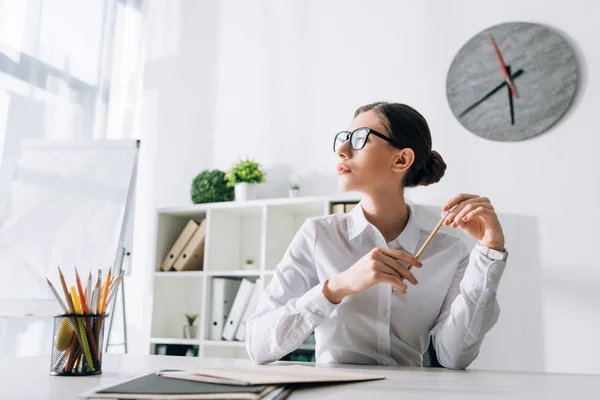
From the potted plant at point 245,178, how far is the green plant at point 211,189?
0.07m

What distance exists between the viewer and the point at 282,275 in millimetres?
1389

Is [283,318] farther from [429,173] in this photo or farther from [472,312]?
[429,173]

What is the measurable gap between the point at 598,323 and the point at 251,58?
229 centimetres

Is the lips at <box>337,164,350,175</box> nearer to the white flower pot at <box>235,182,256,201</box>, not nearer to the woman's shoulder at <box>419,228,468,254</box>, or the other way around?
the woman's shoulder at <box>419,228,468,254</box>

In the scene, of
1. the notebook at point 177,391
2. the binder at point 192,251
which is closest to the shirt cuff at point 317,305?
the notebook at point 177,391

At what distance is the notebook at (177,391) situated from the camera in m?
0.59

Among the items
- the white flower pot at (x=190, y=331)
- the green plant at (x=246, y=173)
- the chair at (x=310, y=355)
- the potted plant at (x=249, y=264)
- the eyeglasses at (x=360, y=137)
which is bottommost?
the white flower pot at (x=190, y=331)

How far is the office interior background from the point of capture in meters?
2.45

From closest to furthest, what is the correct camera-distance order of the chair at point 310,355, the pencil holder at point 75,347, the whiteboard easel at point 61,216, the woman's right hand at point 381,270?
the pencil holder at point 75,347
the woman's right hand at point 381,270
the chair at point 310,355
the whiteboard easel at point 61,216

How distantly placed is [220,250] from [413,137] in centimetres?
163

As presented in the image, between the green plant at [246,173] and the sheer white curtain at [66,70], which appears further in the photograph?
the green plant at [246,173]

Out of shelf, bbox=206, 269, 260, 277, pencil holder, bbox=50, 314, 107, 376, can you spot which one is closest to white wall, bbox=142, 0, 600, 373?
shelf, bbox=206, 269, 260, 277

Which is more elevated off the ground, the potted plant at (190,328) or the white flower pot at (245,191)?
the white flower pot at (245,191)

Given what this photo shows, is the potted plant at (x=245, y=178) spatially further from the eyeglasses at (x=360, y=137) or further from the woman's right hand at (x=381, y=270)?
the woman's right hand at (x=381, y=270)
